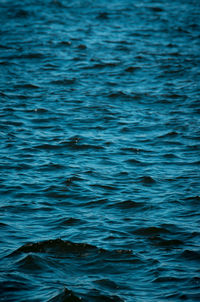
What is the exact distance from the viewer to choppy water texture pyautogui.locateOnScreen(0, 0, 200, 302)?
24.8ft

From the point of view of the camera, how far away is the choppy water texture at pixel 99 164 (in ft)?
24.8

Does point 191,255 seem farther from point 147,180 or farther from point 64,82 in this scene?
point 64,82

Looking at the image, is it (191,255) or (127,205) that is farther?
(127,205)

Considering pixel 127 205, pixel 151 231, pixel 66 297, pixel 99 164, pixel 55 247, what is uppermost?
pixel 66 297

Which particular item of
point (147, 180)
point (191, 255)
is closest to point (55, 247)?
point (191, 255)

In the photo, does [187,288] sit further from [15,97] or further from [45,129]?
[15,97]

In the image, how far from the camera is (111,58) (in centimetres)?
2006

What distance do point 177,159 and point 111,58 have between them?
930 centimetres

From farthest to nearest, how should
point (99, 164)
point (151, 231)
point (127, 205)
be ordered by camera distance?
point (99, 164) → point (127, 205) → point (151, 231)

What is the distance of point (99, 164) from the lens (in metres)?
11.6

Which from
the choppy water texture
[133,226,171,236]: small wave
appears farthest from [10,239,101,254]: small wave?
[133,226,171,236]: small wave

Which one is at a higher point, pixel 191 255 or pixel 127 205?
pixel 191 255

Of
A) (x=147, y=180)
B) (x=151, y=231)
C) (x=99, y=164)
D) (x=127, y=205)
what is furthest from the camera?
(x=99, y=164)

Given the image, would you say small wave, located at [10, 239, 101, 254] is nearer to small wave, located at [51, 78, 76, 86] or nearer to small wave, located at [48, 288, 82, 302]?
small wave, located at [48, 288, 82, 302]
